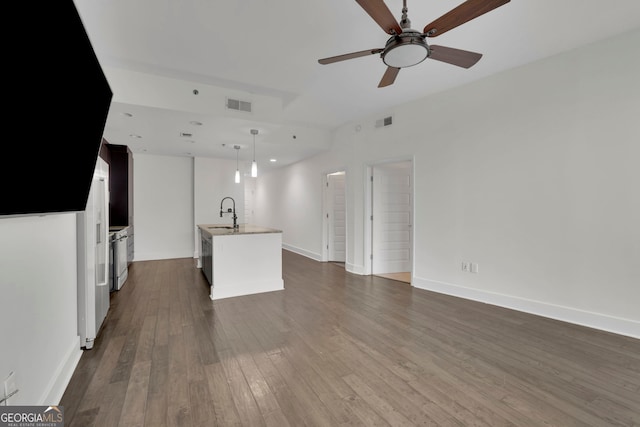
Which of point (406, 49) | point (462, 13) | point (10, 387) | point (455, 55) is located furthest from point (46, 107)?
point (455, 55)

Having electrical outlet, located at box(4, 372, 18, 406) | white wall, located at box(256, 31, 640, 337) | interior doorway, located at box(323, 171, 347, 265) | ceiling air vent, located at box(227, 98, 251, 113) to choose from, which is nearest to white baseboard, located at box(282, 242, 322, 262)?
interior doorway, located at box(323, 171, 347, 265)

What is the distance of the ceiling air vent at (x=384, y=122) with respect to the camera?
493cm

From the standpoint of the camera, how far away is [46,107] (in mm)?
1286

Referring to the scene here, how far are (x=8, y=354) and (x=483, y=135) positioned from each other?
15.9ft

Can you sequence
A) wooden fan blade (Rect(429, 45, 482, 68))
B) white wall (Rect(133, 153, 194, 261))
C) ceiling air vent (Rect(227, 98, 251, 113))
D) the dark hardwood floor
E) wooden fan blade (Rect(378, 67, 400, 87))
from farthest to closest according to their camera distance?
1. white wall (Rect(133, 153, 194, 261))
2. ceiling air vent (Rect(227, 98, 251, 113))
3. wooden fan blade (Rect(378, 67, 400, 87))
4. wooden fan blade (Rect(429, 45, 482, 68))
5. the dark hardwood floor

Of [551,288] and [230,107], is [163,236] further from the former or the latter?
[551,288]

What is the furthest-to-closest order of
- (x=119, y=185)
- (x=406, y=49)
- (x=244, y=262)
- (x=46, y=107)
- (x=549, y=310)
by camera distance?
(x=119, y=185) < (x=244, y=262) < (x=549, y=310) < (x=406, y=49) < (x=46, y=107)

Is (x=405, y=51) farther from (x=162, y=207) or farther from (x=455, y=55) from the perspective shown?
(x=162, y=207)

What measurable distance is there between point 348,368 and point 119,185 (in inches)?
234

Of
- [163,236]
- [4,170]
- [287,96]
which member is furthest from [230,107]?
[163,236]

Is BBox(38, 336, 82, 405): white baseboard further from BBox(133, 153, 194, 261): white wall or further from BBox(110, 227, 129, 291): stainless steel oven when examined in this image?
BBox(133, 153, 194, 261): white wall

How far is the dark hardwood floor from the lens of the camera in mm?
1749

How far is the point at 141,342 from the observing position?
2.69m

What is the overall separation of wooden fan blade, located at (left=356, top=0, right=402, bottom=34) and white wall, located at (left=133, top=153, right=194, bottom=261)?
6.79m
